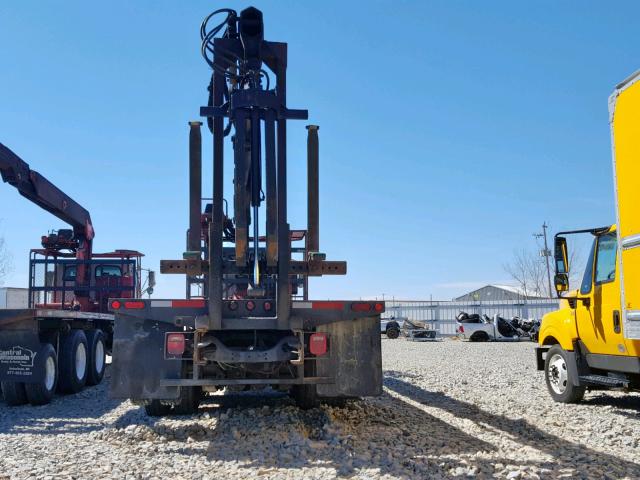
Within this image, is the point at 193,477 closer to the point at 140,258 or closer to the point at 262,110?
the point at 262,110

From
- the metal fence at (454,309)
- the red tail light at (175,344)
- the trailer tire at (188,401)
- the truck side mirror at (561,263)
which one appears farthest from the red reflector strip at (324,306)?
the metal fence at (454,309)

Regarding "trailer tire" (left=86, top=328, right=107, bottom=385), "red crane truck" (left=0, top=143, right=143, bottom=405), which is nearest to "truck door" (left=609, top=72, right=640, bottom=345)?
"red crane truck" (left=0, top=143, right=143, bottom=405)

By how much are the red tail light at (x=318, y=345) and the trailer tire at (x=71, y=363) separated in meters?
5.96

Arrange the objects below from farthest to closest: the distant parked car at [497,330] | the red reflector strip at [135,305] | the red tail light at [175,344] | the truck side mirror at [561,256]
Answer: the distant parked car at [497,330], the truck side mirror at [561,256], the red reflector strip at [135,305], the red tail light at [175,344]

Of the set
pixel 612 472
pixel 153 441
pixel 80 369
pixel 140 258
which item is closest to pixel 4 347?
pixel 80 369

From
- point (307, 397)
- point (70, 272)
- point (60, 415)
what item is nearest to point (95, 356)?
point (70, 272)

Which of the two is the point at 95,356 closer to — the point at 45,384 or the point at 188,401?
the point at 45,384

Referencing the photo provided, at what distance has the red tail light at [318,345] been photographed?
23.8ft

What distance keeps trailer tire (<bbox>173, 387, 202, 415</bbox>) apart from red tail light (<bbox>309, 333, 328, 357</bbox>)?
65.9 inches

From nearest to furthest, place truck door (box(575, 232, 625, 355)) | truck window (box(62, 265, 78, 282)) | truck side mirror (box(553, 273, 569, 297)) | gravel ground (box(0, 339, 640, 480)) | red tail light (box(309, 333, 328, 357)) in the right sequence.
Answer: gravel ground (box(0, 339, 640, 480)) → red tail light (box(309, 333, 328, 357)) → truck door (box(575, 232, 625, 355)) → truck side mirror (box(553, 273, 569, 297)) → truck window (box(62, 265, 78, 282))

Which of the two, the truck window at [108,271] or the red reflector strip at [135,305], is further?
the truck window at [108,271]

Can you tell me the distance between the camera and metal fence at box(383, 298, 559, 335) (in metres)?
33.1

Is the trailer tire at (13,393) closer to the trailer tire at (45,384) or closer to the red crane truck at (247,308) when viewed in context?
the trailer tire at (45,384)

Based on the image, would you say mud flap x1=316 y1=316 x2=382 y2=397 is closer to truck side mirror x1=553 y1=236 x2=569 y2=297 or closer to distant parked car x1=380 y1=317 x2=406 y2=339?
truck side mirror x1=553 y1=236 x2=569 y2=297
